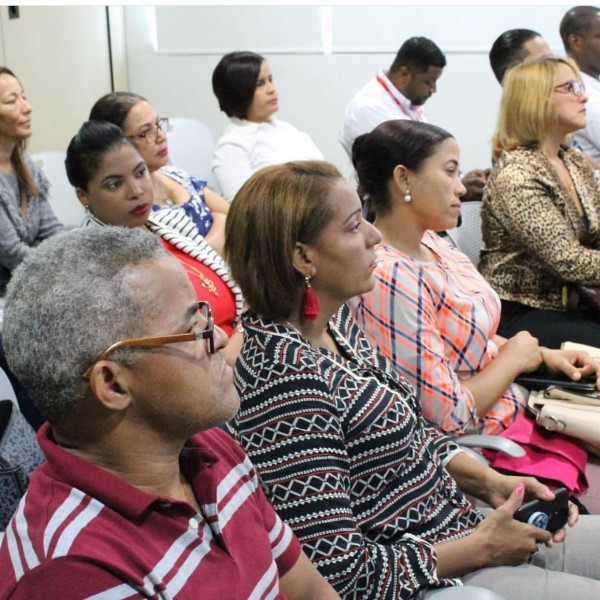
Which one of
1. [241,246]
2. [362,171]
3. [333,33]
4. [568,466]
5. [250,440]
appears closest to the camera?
[250,440]

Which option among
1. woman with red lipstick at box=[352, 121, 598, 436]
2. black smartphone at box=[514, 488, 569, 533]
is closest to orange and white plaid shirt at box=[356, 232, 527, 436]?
woman with red lipstick at box=[352, 121, 598, 436]

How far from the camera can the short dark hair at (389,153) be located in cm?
208

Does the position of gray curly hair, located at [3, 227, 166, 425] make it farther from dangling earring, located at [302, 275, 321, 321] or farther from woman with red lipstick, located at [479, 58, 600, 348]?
woman with red lipstick, located at [479, 58, 600, 348]

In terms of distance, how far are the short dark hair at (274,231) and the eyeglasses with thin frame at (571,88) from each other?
1.49m

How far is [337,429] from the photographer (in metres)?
1.42

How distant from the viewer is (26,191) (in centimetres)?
312

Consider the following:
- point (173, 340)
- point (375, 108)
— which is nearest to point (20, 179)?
point (375, 108)

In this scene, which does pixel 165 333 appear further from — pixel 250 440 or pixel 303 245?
pixel 303 245

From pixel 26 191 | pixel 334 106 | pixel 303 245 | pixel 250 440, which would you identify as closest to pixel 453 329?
pixel 303 245

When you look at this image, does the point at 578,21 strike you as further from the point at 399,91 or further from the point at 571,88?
the point at 571,88

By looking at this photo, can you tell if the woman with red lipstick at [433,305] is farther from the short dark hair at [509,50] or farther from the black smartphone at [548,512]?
the short dark hair at [509,50]

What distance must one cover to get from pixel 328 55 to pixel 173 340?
205 inches

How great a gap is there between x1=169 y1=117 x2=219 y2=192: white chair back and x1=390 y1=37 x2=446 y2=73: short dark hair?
103 cm

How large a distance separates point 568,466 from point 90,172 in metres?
1.42
